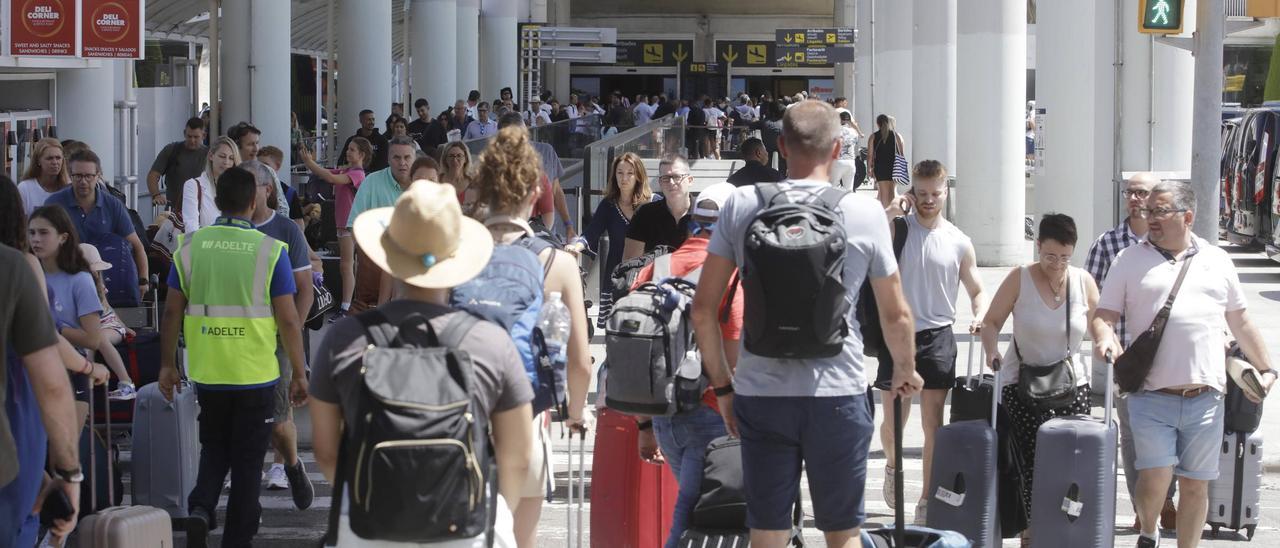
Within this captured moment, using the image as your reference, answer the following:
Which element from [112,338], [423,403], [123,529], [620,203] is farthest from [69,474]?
[620,203]

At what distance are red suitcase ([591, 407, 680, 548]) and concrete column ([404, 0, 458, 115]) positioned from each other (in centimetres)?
3037

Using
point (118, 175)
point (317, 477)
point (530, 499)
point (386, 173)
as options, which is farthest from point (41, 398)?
A: point (118, 175)

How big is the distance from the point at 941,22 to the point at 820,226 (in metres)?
24.0

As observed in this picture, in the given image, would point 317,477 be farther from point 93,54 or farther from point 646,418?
point 93,54

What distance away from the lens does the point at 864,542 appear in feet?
20.6

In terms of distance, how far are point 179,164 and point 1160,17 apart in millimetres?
8385

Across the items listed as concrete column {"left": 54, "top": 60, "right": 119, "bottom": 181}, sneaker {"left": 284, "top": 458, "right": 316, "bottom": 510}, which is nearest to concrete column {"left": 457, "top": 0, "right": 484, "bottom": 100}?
concrete column {"left": 54, "top": 60, "right": 119, "bottom": 181}

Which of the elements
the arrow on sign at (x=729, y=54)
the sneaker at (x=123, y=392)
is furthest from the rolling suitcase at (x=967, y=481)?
the arrow on sign at (x=729, y=54)

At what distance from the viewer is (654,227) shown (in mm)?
9938

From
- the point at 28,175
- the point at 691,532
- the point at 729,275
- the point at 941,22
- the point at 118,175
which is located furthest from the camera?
the point at 941,22

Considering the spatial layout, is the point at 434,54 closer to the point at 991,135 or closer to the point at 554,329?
the point at 991,135

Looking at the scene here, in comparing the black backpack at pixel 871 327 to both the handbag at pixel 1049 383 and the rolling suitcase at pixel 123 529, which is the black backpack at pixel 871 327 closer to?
the handbag at pixel 1049 383

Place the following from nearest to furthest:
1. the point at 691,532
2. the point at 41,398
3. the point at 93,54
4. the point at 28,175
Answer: the point at 41,398 → the point at 691,532 → the point at 28,175 → the point at 93,54

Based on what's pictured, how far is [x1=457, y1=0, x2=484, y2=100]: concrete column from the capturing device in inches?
1688
